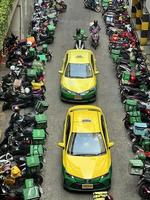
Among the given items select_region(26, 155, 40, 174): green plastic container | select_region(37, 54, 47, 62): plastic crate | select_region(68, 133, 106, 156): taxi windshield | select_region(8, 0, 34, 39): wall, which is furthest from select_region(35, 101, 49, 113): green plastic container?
select_region(8, 0, 34, 39): wall

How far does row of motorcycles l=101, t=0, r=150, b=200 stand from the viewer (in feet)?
57.8

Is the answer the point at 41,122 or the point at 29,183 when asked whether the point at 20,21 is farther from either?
the point at 29,183

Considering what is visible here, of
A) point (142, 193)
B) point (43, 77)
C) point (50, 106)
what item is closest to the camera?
point (142, 193)

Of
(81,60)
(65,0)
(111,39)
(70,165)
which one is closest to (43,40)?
(111,39)

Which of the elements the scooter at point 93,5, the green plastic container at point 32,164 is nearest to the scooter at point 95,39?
the scooter at point 93,5

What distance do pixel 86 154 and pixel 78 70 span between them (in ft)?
25.1

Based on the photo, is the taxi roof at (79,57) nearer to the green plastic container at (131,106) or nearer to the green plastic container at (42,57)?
the green plastic container at (42,57)

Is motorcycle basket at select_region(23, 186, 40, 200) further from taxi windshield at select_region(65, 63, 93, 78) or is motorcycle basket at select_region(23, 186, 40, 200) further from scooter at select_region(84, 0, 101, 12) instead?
scooter at select_region(84, 0, 101, 12)

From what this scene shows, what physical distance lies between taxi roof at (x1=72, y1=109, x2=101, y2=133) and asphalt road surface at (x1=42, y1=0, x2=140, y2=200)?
1532 millimetres

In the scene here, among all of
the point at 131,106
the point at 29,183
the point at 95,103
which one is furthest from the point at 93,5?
the point at 29,183

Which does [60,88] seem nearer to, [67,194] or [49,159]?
[49,159]

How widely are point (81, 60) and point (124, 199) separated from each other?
9.92 metres

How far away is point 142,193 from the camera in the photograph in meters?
17.4

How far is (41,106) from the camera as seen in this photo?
22531mm
